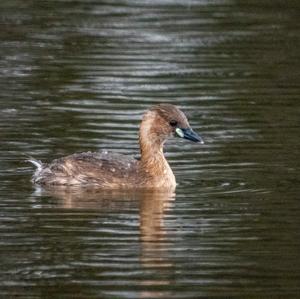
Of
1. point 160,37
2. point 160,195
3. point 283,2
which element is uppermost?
point 283,2

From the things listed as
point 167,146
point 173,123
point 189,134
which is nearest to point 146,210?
point 189,134

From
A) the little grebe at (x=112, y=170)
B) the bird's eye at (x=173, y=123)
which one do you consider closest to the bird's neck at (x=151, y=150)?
the little grebe at (x=112, y=170)

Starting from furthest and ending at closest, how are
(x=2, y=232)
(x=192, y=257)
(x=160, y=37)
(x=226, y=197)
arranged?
(x=160, y=37) → (x=226, y=197) → (x=2, y=232) → (x=192, y=257)

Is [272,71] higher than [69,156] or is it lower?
higher

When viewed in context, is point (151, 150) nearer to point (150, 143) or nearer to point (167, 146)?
point (150, 143)

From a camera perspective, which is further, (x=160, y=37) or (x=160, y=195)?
(x=160, y=37)

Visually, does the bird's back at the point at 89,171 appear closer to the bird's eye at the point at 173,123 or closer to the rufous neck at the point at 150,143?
the rufous neck at the point at 150,143

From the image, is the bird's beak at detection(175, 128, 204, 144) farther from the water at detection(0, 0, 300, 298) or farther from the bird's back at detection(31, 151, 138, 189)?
the bird's back at detection(31, 151, 138, 189)

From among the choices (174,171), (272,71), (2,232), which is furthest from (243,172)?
(272,71)

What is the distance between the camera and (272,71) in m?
22.3

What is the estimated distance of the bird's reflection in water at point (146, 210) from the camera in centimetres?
1255

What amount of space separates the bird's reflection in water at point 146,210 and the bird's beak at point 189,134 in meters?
0.69

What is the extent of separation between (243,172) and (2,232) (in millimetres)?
3283

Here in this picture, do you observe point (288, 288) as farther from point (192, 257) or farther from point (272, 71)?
point (272, 71)
